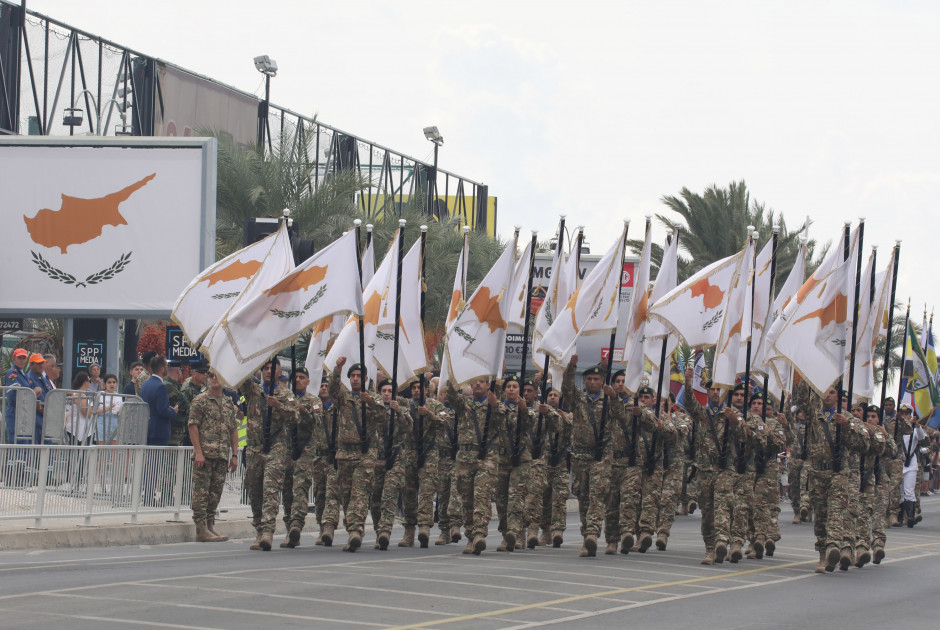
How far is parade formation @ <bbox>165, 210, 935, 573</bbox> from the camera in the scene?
14.8 meters

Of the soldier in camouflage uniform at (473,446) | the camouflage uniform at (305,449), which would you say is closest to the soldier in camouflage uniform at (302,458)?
the camouflage uniform at (305,449)

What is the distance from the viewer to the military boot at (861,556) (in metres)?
15.0

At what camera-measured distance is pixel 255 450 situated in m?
15.2

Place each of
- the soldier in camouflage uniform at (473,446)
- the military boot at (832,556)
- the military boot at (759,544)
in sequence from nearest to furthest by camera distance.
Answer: the military boot at (832,556), the soldier in camouflage uniform at (473,446), the military boot at (759,544)

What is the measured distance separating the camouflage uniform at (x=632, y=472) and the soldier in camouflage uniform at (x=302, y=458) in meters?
3.02

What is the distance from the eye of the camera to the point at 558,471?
52.2ft

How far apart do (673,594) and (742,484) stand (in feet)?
11.2

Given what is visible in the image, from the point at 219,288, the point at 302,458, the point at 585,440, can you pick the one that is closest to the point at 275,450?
the point at 302,458

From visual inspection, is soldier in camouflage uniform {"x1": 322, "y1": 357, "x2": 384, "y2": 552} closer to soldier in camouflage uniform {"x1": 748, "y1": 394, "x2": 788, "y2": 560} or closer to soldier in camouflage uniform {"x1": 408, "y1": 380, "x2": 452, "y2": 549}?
soldier in camouflage uniform {"x1": 408, "y1": 380, "x2": 452, "y2": 549}

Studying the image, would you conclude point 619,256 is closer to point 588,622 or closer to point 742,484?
point 742,484

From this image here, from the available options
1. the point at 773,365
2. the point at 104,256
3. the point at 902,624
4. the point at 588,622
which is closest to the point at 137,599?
the point at 588,622

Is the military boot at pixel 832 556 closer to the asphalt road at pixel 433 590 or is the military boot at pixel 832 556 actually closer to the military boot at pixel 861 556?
the asphalt road at pixel 433 590

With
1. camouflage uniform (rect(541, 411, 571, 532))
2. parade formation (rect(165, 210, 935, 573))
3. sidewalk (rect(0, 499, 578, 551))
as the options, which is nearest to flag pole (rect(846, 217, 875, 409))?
parade formation (rect(165, 210, 935, 573))

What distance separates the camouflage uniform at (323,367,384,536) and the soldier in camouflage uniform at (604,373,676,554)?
7.85 feet
